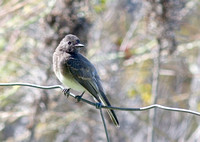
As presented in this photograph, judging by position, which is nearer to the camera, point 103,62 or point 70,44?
point 70,44

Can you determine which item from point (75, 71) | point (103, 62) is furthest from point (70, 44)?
point (103, 62)

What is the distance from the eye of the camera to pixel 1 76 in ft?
19.0

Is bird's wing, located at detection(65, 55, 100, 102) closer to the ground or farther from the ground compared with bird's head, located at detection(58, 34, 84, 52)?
closer to the ground

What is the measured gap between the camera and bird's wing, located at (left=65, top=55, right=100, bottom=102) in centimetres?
420

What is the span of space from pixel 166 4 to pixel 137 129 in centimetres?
325

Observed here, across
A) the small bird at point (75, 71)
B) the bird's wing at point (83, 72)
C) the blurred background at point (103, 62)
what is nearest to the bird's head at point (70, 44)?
the small bird at point (75, 71)

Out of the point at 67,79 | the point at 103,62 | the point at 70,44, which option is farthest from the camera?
the point at 103,62

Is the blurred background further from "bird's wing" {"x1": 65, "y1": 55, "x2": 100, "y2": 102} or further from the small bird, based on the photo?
"bird's wing" {"x1": 65, "y1": 55, "x2": 100, "y2": 102}

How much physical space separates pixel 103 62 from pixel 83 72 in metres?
2.55

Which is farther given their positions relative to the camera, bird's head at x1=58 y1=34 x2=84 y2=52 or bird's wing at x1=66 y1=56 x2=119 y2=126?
bird's head at x1=58 y1=34 x2=84 y2=52

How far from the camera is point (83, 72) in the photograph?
429cm

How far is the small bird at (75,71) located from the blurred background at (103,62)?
0.66 metres

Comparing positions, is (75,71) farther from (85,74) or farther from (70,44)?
(70,44)

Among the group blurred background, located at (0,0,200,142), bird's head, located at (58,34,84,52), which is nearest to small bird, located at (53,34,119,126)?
bird's head, located at (58,34,84,52)
